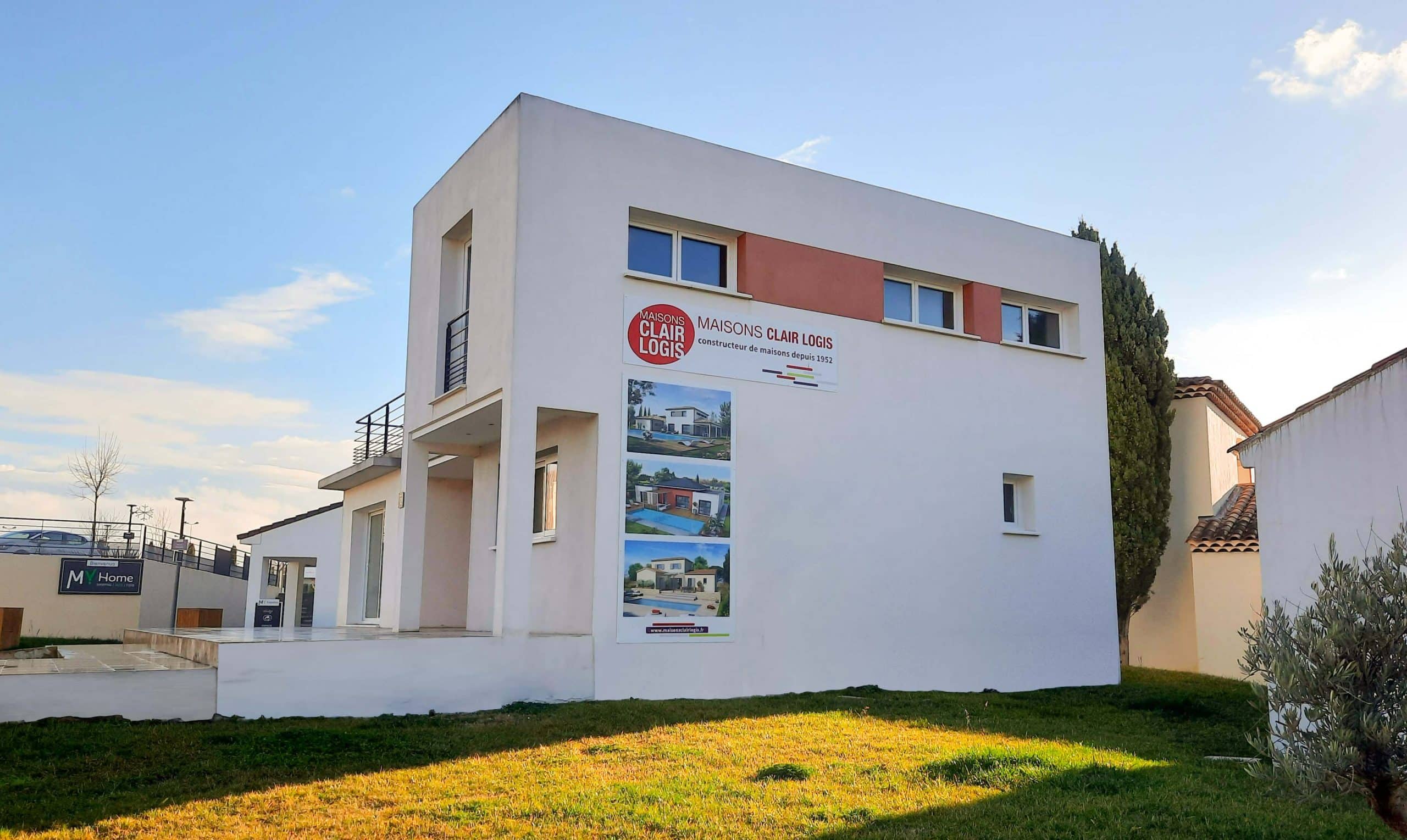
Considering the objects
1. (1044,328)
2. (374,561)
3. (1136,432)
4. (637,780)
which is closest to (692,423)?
(637,780)

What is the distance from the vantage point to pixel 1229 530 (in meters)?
22.5

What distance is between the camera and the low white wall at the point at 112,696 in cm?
988

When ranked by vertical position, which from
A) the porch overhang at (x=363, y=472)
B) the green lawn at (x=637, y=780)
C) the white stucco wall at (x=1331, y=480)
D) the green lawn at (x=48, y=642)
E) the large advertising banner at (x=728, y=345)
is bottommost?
the green lawn at (x=48, y=642)

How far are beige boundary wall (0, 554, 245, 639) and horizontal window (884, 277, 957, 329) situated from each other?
25.9 m

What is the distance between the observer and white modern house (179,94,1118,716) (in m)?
12.7

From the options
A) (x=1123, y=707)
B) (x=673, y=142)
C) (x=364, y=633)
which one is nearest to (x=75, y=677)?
(x=364, y=633)

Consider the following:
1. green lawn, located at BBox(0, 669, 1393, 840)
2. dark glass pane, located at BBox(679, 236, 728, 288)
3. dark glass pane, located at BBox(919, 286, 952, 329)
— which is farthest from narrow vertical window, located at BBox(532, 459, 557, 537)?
dark glass pane, located at BBox(919, 286, 952, 329)


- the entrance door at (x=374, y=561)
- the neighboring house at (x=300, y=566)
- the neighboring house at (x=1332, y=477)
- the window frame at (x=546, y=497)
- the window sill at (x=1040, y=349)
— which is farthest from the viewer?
the neighboring house at (x=300, y=566)

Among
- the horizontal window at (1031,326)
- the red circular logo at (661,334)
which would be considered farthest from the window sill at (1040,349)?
the red circular logo at (661,334)

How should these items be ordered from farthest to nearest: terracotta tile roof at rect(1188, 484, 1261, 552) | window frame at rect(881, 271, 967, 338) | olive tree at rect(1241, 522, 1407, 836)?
1. terracotta tile roof at rect(1188, 484, 1261, 552)
2. window frame at rect(881, 271, 967, 338)
3. olive tree at rect(1241, 522, 1407, 836)

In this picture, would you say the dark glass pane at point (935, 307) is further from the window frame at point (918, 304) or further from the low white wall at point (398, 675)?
the low white wall at point (398, 675)

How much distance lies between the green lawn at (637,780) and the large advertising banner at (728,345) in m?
4.47

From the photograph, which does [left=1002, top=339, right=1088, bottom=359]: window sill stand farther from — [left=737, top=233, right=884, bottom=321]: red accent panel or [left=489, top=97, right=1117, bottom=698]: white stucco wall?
[left=737, top=233, right=884, bottom=321]: red accent panel

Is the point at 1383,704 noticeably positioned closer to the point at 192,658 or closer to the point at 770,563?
the point at 770,563
